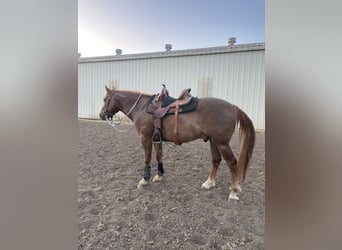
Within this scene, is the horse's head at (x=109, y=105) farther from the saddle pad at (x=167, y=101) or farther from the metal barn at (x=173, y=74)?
the saddle pad at (x=167, y=101)

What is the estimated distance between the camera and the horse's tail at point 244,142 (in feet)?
3.99

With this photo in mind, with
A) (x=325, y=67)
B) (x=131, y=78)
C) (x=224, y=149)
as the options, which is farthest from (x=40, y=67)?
Result: (x=131, y=78)

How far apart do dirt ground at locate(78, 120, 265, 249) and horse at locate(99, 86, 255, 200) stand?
Answer: 0.22 ft

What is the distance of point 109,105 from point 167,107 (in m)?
0.61

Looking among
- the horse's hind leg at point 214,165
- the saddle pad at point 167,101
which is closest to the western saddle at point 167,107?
the saddle pad at point 167,101

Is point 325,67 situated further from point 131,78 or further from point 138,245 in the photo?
point 131,78

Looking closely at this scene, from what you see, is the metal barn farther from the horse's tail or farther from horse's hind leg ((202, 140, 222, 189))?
horse's hind leg ((202, 140, 222, 189))

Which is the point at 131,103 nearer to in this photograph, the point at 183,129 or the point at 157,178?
the point at 183,129

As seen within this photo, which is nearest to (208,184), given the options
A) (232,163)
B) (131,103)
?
(232,163)

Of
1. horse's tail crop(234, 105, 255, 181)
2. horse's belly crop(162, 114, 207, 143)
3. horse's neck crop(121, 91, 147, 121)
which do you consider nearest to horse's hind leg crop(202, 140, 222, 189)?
horse's belly crop(162, 114, 207, 143)

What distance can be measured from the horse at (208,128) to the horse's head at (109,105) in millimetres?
54

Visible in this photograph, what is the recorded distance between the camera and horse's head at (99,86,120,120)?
5.90 feet

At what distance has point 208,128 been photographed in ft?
4.66

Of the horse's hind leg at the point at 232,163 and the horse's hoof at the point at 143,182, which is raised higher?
the horse's hind leg at the point at 232,163
